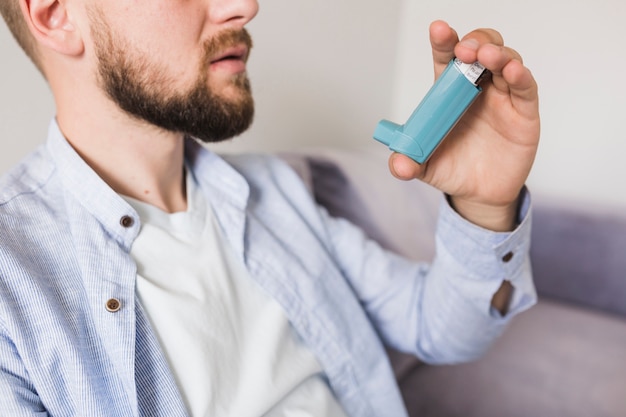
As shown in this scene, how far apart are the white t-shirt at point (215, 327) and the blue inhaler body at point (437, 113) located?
278mm

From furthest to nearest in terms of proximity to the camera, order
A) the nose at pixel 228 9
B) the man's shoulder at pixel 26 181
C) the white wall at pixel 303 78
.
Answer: the white wall at pixel 303 78
the nose at pixel 228 9
the man's shoulder at pixel 26 181

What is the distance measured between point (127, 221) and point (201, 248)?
0.10 metres

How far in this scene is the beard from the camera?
0.72 metres

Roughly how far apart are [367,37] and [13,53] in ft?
1.87

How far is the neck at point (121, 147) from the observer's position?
0.75 m

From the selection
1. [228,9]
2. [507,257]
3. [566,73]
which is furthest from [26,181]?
[566,73]

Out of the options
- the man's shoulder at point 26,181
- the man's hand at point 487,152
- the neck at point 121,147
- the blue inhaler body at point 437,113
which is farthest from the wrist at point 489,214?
the man's shoulder at point 26,181

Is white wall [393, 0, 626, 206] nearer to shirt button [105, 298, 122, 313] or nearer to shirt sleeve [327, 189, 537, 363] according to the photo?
shirt sleeve [327, 189, 537, 363]

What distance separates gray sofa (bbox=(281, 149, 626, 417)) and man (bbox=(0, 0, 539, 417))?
0.65 ft

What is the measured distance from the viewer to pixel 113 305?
2.04ft

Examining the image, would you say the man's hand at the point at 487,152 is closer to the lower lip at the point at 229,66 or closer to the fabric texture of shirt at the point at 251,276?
→ the fabric texture of shirt at the point at 251,276

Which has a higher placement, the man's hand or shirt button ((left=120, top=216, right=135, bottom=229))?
the man's hand

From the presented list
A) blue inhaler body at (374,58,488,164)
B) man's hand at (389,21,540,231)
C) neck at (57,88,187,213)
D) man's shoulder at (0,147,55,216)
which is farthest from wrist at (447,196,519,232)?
man's shoulder at (0,147,55,216)


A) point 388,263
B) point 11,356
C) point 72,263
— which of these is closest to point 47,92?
point 72,263
